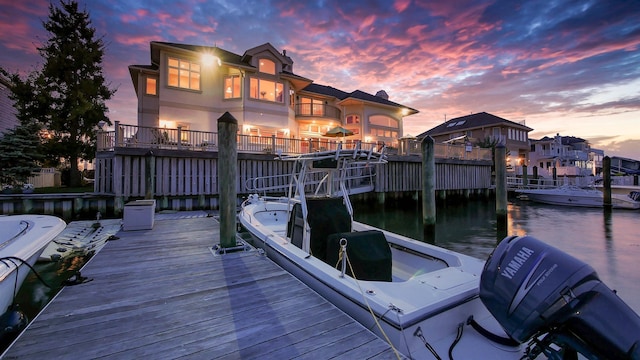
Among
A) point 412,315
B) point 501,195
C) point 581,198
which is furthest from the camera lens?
point 581,198

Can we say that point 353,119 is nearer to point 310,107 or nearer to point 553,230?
point 310,107

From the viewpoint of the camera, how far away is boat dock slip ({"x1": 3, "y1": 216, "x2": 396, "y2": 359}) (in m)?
2.14

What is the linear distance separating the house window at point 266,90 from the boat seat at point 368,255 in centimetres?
1815

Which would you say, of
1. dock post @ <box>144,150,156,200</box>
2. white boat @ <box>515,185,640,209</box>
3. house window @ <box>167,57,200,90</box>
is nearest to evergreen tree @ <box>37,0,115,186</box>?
house window @ <box>167,57,200,90</box>

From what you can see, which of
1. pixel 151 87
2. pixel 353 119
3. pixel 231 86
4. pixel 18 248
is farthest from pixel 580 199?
pixel 151 87

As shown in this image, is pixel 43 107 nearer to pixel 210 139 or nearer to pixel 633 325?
pixel 210 139

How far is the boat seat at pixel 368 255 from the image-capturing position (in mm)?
3350

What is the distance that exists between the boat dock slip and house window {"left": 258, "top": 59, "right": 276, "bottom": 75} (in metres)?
18.3

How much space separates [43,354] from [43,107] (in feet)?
72.4

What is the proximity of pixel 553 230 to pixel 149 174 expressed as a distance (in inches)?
668

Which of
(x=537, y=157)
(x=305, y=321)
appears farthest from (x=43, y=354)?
(x=537, y=157)

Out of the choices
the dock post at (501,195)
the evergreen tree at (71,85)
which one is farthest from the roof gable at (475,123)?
the evergreen tree at (71,85)

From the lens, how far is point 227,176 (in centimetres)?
491

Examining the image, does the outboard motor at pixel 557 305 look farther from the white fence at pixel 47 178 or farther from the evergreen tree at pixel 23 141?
the white fence at pixel 47 178
